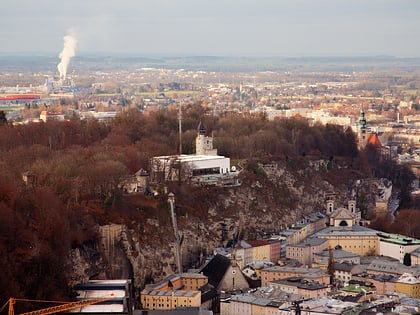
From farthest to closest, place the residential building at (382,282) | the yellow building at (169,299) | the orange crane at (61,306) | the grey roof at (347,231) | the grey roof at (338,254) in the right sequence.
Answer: the grey roof at (347,231) < the grey roof at (338,254) < the residential building at (382,282) < the yellow building at (169,299) < the orange crane at (61,306)

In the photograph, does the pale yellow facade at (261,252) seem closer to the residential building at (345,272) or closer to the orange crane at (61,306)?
the residential building at (345,272)

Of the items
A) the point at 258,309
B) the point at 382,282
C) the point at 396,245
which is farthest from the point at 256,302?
the point at 396,245

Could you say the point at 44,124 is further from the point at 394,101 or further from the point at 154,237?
the point at 394,101

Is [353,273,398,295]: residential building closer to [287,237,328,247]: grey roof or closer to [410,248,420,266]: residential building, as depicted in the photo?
[410,248,420,266]: residential building

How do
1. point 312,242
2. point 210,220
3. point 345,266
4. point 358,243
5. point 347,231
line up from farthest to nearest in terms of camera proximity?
point 347,231 → point 210,220 → point 358,243 → point 312,242 → point 345,266

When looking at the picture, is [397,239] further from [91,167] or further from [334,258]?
[91,167]

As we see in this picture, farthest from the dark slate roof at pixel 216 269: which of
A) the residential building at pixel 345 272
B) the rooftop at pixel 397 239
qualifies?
the rooftop at pixel 397 239

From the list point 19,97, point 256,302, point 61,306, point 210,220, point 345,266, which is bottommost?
point 19,97
